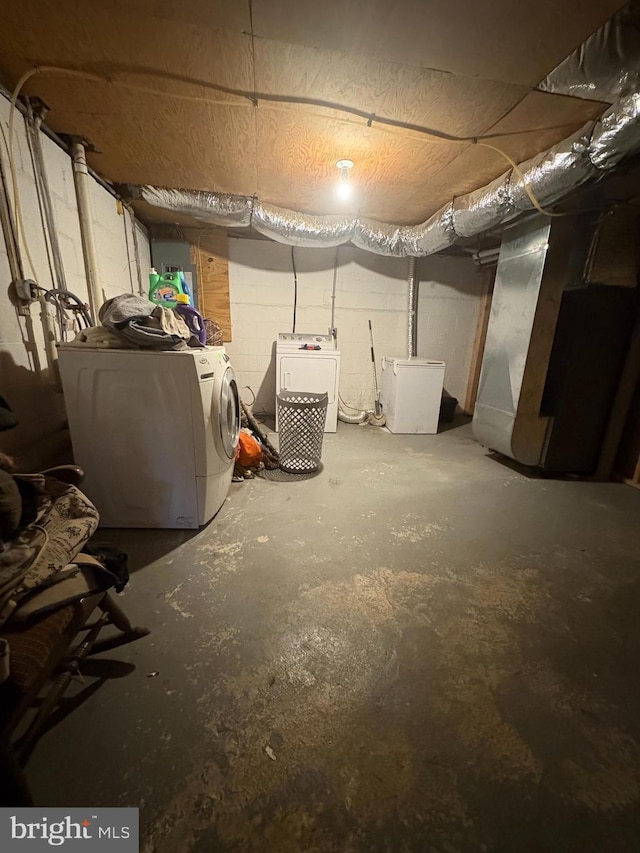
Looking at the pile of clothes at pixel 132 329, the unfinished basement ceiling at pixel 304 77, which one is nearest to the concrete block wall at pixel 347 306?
the unfinished basement ceiling at pixel 304 77

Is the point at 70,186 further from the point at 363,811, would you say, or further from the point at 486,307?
the point at 486,307

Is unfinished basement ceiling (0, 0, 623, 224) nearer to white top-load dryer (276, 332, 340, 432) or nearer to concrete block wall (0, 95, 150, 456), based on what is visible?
concrete block wall (0, 95, 150, 456)

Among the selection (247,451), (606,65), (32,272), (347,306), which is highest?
(606,65)

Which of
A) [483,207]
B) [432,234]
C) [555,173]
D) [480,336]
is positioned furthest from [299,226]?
[480,336]

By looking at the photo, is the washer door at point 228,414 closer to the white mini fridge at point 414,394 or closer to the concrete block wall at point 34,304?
the concrete block wall at point 34,304

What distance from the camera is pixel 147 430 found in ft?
5.14

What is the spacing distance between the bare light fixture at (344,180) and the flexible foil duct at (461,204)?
475mm

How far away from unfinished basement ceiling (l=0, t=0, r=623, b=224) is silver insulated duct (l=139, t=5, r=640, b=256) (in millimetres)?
86

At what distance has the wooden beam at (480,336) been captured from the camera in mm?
4090

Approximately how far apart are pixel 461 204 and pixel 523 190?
2.02 ft

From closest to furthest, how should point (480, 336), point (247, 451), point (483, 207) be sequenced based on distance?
point (483, 207), point (247, 451), point (480, 336)

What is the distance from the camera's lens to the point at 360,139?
74.1 inches

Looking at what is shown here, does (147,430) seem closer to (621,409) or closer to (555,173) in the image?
(555,173)

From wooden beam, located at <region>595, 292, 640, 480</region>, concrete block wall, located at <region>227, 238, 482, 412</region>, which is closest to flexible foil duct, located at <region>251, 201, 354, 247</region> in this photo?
concrete block wall, located at <region>227, 238, 482, 412</region>
